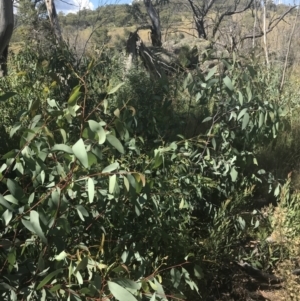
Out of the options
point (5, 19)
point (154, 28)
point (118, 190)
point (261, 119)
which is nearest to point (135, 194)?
point (118, 190)

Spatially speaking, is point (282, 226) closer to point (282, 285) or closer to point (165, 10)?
point (282, 285)

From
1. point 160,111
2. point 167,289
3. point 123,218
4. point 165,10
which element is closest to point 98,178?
point 123,218

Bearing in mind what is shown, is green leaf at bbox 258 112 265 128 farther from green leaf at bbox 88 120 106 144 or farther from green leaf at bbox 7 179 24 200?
green leaf at bbox 7 179 24 200

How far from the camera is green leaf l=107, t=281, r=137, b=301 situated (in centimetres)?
112

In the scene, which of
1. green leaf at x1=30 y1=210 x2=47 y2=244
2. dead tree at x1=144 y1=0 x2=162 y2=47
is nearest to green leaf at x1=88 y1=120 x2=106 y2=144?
green leaf at x1=30 y1=210 x2=47 y2=244

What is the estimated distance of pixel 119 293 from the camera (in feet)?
3.70

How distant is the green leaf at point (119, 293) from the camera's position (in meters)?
1.12

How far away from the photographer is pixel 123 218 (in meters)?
1.90

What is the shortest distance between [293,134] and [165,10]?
10.2 meters

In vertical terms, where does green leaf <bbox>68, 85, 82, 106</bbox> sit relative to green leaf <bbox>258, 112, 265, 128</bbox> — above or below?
above

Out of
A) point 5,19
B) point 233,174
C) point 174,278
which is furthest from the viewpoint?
point 5,19

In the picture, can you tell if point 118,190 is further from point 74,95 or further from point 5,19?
point 5,19

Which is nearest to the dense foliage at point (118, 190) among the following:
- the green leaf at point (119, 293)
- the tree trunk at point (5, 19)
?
the green leaf at point (119, 293)

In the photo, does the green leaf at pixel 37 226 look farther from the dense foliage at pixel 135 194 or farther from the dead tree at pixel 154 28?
the dead tree at pixel 154 28
